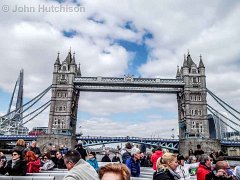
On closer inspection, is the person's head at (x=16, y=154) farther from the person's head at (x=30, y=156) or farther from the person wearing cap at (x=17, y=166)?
the person's head at (x=30, y=156)

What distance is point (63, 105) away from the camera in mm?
52812

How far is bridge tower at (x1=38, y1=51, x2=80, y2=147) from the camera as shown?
160ft

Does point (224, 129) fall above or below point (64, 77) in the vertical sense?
below

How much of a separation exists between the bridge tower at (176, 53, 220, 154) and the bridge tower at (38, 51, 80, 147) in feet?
72.3

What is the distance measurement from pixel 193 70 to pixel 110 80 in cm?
1855

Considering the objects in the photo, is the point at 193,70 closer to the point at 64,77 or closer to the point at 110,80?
the point at 110,80

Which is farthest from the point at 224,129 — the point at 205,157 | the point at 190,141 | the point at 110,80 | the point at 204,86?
the point at 205,157

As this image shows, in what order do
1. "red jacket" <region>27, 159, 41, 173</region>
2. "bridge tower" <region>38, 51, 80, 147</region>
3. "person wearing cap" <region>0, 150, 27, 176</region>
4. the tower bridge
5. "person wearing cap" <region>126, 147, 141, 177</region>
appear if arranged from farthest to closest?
the tower bridge → "bridge tower" <region>38, 51, 80, 147</region> → "red jacket" <region>27, 159, 41, 173</region> → "person wearing cap" <region>126, 147, 141, 177</region> → "person wearing cap" <region>0, 150, 27, 176</region>

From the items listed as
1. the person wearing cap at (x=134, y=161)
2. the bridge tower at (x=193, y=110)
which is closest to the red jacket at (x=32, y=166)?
the person wearing cap at (x=134, y=161)

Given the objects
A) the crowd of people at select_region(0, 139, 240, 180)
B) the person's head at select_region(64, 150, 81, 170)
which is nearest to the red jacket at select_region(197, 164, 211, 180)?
the crowd of people at select_region(0, 139, 240, 180)

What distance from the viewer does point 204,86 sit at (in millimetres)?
54375

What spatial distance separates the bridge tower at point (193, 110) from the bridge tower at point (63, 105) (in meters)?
22.0

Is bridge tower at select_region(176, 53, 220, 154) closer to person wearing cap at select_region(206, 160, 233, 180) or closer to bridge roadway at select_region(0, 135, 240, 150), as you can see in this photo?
bridge roadway at select_region(0, 135, 240, 150)

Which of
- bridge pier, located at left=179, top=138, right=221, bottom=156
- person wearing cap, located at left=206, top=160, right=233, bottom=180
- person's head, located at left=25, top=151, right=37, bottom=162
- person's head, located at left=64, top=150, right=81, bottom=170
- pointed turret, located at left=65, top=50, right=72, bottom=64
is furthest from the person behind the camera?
pointed turret, located at left=65, top=50, right=72, bottom=64
